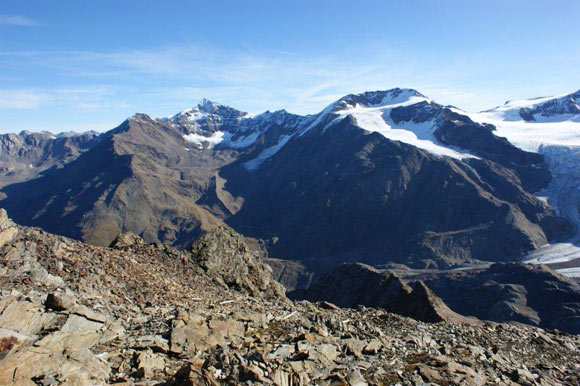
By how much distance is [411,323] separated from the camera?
19.8 metres

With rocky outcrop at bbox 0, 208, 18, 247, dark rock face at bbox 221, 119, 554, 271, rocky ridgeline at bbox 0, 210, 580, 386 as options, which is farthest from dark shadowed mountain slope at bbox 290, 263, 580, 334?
rocky outcrop at bbox 0, 208, 18, 247

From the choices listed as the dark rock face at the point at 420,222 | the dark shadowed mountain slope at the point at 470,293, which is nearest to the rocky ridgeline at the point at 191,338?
the dark shadowed mountain slope at the point at 470,293

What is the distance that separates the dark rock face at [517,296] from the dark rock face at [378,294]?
4485 centimetres

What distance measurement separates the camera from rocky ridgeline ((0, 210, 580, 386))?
1038 cm

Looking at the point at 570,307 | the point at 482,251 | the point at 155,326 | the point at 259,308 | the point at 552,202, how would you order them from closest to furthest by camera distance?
1. the point at 155,326
2. the point at 259,308
3. the point at 570,307
4. the point at 482,251
5. the point at 552,202

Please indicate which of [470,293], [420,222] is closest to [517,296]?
[470,293]

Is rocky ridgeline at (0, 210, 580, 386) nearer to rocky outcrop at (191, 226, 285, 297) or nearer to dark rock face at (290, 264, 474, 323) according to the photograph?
rocky outcrop at (191, 226, 285, 297)

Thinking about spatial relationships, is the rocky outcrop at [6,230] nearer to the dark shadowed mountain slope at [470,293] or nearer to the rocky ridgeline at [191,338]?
the rocky ridgeline at [191,338]

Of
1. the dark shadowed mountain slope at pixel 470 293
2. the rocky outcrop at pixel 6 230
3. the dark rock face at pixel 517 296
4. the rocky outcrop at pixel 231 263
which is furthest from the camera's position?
the dark rock face at pixel 517 296

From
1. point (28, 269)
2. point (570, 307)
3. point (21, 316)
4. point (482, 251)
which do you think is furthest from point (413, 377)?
point (482, 251)

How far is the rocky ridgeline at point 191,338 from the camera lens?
1038cm

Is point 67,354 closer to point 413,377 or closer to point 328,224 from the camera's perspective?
point 413,377

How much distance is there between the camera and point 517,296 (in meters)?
95.4

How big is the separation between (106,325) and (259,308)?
7.44 meters
